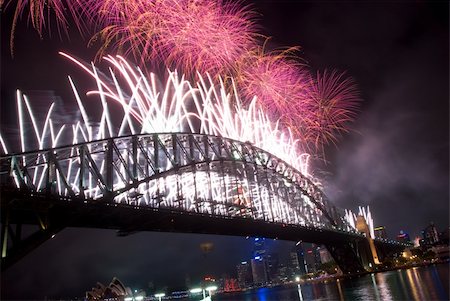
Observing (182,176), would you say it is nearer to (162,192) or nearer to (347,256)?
(162,192)

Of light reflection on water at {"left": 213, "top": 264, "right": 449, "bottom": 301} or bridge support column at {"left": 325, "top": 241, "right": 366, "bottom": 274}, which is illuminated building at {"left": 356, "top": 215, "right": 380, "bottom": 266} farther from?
light reflection on water at {"left": 213, "top": 264, "right": 449, "bottom": 301}

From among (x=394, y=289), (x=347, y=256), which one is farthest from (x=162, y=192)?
(x=347, y=256)

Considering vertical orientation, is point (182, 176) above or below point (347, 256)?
above

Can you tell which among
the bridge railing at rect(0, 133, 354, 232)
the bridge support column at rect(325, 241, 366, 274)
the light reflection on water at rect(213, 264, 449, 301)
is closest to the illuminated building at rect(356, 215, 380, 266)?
the bridge support column at rect(325, 241, 366, 274)

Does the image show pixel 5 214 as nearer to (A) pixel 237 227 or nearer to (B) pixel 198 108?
(B) pixel 198 108

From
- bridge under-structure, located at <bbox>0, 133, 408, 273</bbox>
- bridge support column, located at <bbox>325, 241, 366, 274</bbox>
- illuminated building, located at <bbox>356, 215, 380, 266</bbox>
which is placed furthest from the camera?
illuminated building, located at <bbox>356, 215, 380, 266</bbox>

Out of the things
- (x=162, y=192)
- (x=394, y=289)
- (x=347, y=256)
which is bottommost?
(x=394, y=289)

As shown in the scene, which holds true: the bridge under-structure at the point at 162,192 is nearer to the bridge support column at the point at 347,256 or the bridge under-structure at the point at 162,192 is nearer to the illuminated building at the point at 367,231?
the bridge support column at the point at 347,256

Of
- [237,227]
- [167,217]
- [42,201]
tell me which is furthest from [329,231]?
[42,201]

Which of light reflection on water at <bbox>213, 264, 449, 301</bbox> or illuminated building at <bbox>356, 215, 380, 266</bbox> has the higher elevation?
illuminated building at <bbox>356, 215, 380, 266</bbox>

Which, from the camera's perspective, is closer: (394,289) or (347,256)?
(394,289)
